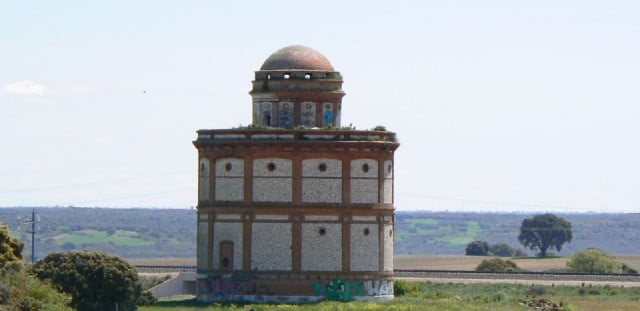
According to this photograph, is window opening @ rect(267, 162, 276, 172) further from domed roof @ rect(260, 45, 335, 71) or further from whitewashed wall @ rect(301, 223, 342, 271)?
domed roof @ rect(260, 45, 335, 71)

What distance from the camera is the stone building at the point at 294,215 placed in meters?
89.6

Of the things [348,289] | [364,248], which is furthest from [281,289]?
[364,248]

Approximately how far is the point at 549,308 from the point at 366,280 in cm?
947

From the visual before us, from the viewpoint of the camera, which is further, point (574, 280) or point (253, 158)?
point (574, 280)

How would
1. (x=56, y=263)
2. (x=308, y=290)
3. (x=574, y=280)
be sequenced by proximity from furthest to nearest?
1. (x=574, y=280)
2. (x=308, y=290)
3. (x=56, y=263)

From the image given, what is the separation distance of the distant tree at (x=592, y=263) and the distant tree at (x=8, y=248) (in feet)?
237

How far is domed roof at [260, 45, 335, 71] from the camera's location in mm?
92562

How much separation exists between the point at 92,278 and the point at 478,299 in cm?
2220

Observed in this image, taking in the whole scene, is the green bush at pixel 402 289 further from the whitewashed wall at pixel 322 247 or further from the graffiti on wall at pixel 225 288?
the graffiti on wall at pixel 225 288

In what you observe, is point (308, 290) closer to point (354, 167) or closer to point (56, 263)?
point (354, 167)

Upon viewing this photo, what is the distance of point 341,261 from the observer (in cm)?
8988

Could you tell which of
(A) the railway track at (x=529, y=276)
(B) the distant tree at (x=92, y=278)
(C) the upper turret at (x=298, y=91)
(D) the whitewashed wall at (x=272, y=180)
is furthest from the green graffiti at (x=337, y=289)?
(A) the railway track at (x=529, y=276)


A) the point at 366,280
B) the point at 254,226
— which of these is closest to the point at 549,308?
the point at 366,280

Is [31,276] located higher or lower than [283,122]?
lower
